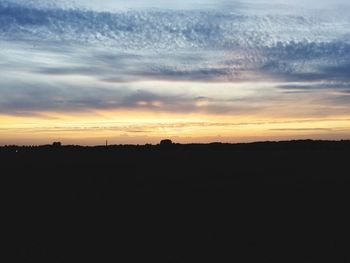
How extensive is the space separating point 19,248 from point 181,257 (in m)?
4.74

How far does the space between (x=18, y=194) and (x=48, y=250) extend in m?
11.0

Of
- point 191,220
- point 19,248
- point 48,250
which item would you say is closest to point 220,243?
point 191,220

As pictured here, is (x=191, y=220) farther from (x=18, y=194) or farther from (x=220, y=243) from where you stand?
(x=18, y=194)

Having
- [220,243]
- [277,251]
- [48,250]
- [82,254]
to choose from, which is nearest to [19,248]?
[48,250]

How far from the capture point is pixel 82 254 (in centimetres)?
1264

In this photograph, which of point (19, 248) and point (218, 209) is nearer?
point (19, 248)

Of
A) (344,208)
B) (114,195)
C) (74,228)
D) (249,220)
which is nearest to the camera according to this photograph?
(74,228)

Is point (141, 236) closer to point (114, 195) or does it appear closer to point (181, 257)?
point (181, 257)

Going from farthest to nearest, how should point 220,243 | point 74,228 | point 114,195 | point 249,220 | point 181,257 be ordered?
point 114,195
point 249,220
point 74,228
point 220,243
point 181,257

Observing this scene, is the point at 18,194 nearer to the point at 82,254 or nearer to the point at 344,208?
the point at 82,254

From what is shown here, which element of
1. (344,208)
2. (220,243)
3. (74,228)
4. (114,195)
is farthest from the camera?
(114,195)

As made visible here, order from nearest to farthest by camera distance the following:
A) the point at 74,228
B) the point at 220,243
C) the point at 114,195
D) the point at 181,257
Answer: the point at 181,257
the point at 220,243
the point at 74,228
the point at 114,195

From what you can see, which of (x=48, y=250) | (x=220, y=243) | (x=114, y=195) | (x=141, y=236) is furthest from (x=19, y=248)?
(x=114, y=195)

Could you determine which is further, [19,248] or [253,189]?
[253,189]
